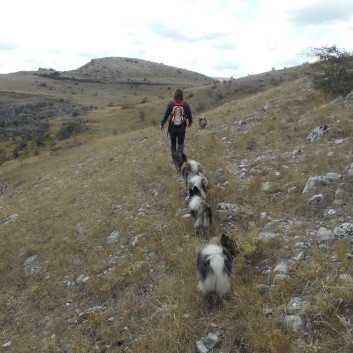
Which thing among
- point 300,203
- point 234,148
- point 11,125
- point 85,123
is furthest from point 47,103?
point 300,203

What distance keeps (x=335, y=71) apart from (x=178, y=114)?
6697 millimetres

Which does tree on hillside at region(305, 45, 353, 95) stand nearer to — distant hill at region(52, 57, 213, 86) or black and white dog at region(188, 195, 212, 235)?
black and white dog at region(188, 195, 212, 235)

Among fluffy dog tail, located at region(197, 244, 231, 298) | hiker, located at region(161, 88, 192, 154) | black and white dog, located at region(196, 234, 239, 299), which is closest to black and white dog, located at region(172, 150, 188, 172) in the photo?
hiker, located at region(161, 88, 192, 154)

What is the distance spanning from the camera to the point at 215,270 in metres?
4.69

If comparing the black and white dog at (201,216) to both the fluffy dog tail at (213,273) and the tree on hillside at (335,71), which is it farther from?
the tree on hillside at (335,71)

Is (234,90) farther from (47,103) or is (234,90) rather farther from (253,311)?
(47,103)

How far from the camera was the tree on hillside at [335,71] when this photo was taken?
1261 centimetres

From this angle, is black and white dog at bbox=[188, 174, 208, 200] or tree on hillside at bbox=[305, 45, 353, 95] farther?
tree on hillside at bbox=[305, 45, 353, 95]

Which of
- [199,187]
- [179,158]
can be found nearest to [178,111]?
[179,158]

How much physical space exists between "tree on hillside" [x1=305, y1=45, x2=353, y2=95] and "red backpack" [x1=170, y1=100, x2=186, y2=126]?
602 cm

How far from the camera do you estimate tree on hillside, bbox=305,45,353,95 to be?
1261cm

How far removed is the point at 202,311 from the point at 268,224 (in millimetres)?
2181

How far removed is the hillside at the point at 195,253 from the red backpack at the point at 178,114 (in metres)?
1.51

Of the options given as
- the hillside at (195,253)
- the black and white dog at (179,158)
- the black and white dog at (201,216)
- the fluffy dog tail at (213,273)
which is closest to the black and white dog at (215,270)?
the fluffy dog tail at (213,273)
